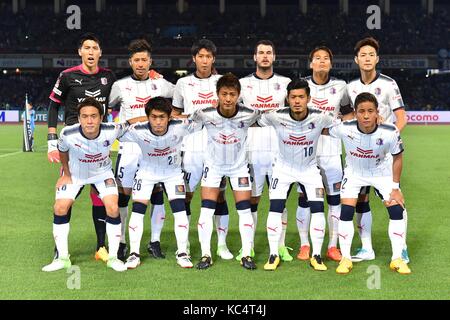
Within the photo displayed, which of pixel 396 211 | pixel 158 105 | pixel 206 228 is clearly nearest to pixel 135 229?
pixel 206 228

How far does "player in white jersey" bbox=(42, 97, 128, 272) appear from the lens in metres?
5.84

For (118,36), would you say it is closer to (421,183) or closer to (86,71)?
(421,183)

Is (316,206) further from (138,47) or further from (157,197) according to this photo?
(138,47)

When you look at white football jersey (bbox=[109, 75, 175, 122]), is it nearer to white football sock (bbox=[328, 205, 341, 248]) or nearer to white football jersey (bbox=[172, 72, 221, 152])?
white football jersey (bbox=[172, 72, 221, 152])

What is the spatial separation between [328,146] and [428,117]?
32.8 meters

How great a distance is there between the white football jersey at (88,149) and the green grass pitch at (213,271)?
875mm

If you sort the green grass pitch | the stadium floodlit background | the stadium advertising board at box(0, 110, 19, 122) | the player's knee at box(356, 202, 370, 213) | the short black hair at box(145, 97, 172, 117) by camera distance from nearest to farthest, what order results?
the green grass pitch
the stadium floodlit background
the short black hair at box(145, 97, 172, 117)
the player's knee at box(356, 202, 370, 213)
the stadium advertising board at box(0, 110, 19, 122)

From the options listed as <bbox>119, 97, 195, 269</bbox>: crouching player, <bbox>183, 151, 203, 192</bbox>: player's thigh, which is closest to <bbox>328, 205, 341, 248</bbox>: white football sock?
<bbox>183, 151, 203, 192</bbox>: player's thigh

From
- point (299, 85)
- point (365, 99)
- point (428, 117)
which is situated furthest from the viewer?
point (428, 117)

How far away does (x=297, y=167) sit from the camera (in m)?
6.08

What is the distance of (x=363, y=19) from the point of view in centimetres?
4384

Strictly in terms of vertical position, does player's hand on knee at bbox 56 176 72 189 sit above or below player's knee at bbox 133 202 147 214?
above

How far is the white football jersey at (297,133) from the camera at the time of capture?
234 inches

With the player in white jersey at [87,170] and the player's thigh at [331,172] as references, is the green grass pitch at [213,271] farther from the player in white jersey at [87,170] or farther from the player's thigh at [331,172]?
the player's thigh at [331,172]
